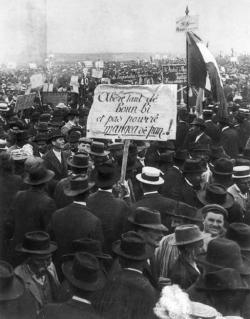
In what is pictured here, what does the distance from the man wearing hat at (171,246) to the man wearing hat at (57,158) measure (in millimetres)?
3013

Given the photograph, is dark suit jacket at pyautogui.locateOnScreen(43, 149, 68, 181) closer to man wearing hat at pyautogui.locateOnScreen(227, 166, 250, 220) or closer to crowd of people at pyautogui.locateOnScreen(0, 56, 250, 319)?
crowd of people at pyautogui.locateOnScreen(0, 56, 250, 319)

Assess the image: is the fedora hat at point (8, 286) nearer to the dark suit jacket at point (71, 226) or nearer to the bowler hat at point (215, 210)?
the dark suit jacket at point (71, 226)

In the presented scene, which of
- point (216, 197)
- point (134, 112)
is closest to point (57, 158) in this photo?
point (134, 112)

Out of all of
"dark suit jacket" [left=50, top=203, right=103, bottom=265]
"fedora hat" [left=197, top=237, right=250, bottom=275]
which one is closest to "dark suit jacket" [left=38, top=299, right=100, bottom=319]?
"fedora hat" [left=197, top=237, right=250, bottom=275]

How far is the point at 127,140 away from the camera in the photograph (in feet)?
21.4

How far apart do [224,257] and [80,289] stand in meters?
1.15

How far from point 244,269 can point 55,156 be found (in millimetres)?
4590

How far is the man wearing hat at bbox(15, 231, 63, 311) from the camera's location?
4418 millimetres

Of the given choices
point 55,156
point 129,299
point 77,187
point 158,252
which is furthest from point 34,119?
point 129,299

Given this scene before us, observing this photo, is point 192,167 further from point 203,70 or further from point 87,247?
point 203,70

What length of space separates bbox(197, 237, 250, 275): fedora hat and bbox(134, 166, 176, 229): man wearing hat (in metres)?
1.60

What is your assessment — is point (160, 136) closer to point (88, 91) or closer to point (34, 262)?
point (34, 262)

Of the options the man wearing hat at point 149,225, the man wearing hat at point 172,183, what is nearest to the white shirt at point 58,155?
the man wearing hat at point 172,183

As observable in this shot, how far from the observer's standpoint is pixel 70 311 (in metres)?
3.43
